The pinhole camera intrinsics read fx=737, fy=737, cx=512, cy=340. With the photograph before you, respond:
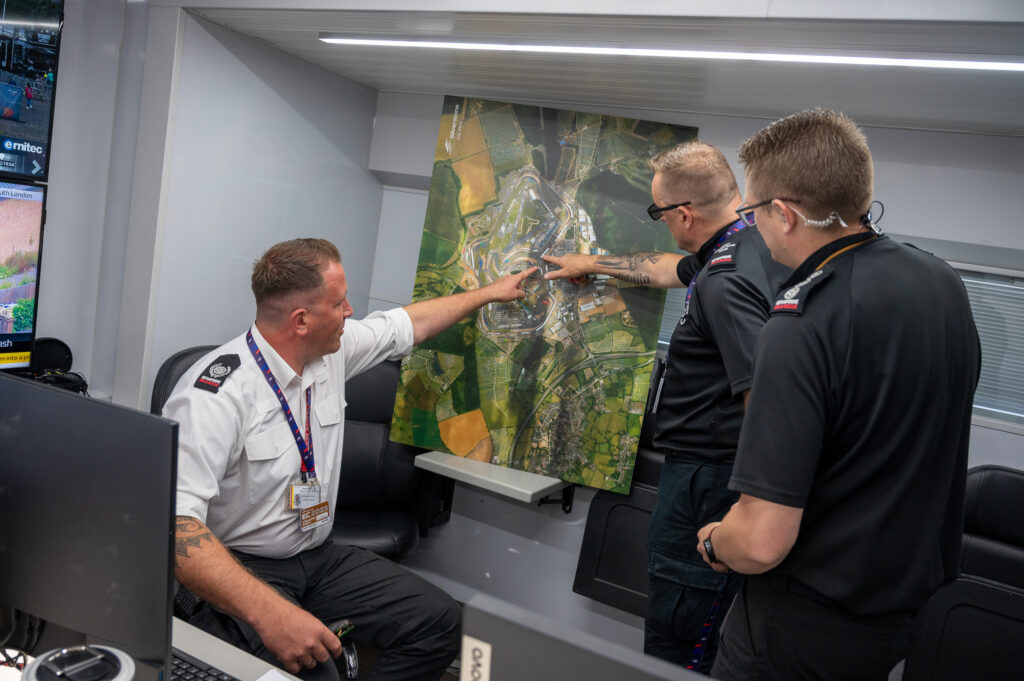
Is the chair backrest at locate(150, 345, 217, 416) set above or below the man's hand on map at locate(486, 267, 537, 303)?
below

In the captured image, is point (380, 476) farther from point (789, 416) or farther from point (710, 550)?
point (789, 416)

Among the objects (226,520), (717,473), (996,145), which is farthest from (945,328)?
(226,520)

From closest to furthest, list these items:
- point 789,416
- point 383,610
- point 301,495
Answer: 1. point 789,416
2. point 301,495
3. point 383,610

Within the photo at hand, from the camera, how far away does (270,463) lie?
2.17 metres

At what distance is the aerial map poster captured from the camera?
2947 mm

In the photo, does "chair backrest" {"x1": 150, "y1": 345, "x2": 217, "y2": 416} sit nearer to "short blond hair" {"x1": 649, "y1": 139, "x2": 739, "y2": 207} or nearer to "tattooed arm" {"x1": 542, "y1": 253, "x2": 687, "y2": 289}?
"tattooed arm" {"x1": 542, "y1": 253, "x2": 687, "y2": 289}

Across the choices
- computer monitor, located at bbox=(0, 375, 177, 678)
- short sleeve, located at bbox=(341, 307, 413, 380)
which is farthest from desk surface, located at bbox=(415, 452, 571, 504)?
computer monitor, located at bbox=(0, 375, 177, 678)

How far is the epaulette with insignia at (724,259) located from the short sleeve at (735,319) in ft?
0.12

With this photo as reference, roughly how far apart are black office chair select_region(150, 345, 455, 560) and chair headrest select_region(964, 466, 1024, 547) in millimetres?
2123

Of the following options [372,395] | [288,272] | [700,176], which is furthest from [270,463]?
[700,176]

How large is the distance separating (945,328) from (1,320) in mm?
2905

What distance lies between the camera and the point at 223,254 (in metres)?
3.13

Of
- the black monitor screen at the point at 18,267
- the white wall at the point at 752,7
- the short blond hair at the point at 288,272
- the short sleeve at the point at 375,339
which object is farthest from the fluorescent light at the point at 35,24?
the short sleeve at the point at 375,339

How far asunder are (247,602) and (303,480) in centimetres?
46
